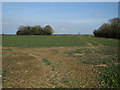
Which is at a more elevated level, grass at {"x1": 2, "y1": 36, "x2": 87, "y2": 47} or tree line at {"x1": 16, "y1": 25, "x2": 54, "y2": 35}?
tree line at {"x1": 16, "y1": 25, "x2": 54, "y2": 35}

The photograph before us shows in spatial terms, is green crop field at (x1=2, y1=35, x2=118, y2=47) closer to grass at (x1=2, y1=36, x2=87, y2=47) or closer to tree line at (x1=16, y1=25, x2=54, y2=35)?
grass at (x1=2, y1=36, x2=87, y2=47)

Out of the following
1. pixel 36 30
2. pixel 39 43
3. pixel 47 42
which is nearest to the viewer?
pixel 39 43

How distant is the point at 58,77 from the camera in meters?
5.46

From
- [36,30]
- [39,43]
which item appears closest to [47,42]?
[39,43]

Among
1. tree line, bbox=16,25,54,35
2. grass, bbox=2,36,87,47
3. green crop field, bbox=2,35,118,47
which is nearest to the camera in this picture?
grass, bbox=2,36,87,47

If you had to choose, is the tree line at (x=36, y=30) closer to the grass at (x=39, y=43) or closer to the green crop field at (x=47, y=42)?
the green crop field at (x=47, y=42)

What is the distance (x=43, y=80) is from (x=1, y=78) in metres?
1.96

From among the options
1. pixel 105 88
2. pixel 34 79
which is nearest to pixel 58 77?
pixel 34 79

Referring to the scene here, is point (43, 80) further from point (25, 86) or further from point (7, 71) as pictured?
point (7, 71)

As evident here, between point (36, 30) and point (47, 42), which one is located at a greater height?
point (36, 30)

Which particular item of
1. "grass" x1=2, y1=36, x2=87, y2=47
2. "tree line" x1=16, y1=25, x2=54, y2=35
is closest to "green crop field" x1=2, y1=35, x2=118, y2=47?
"grass" x1=2, y1=36, x2=87, y2=47

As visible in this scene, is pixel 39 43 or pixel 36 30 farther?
pixel 36 30

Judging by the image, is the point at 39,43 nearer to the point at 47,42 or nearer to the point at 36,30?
the point at 47,42

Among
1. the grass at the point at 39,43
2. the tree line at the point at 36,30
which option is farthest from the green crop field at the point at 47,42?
the tree line at the point at 36,30
